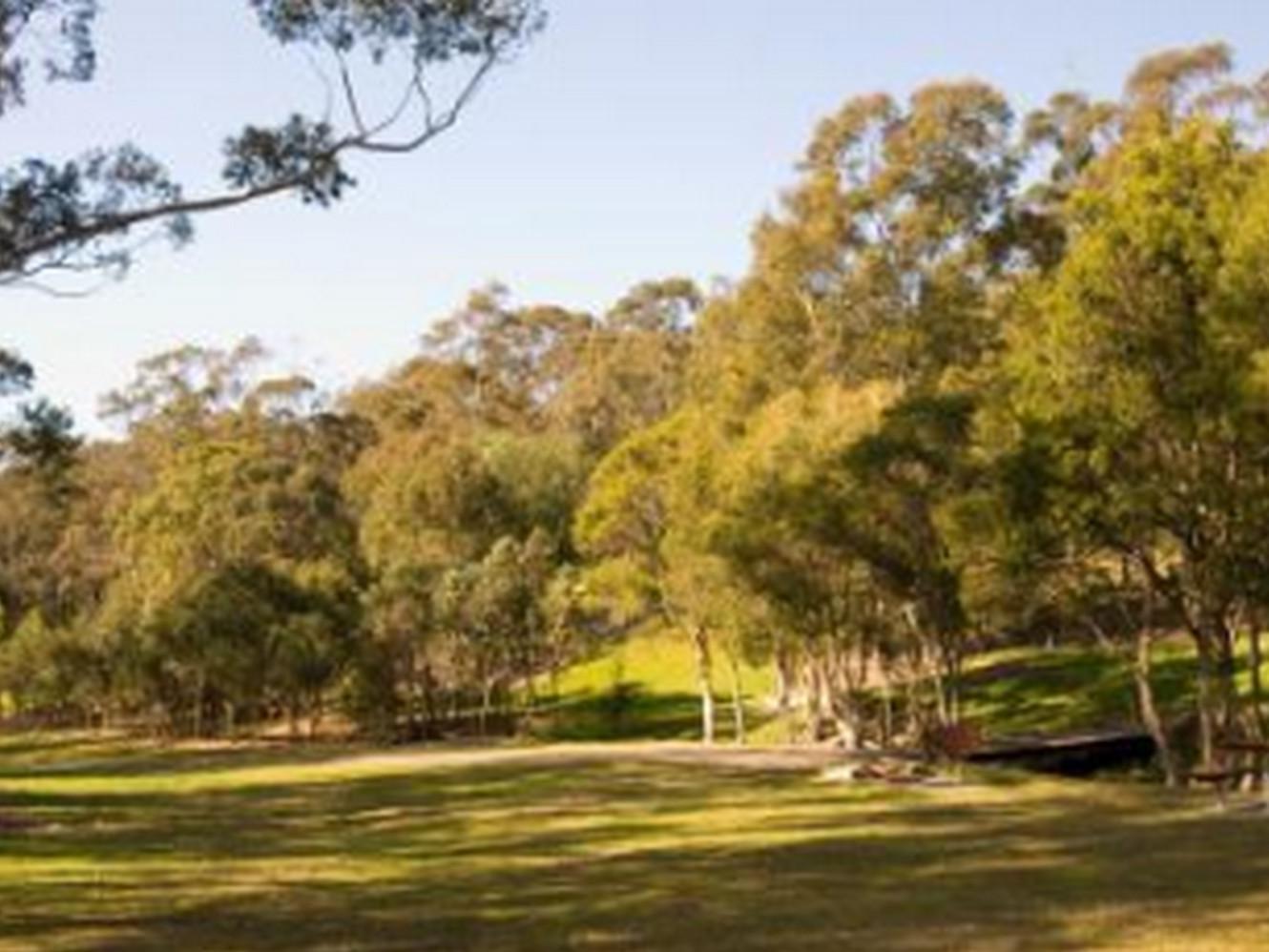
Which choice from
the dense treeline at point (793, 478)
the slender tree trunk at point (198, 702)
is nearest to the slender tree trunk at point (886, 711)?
the dense treeline at point (793, 478)

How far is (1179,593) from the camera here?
28531 mm

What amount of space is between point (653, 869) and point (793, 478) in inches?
710

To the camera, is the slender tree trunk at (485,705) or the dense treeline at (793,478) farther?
the slender tree trunk at (485,705)

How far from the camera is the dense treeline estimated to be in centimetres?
2653

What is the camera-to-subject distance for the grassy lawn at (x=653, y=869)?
40.3 feet

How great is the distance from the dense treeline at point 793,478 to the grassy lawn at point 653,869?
500 cm

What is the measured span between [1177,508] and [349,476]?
167ft

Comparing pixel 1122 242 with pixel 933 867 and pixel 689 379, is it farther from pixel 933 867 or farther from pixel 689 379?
pixel 689 379

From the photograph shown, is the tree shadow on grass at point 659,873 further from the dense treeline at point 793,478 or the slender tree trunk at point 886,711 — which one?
the slender tree trunk at point 886,711

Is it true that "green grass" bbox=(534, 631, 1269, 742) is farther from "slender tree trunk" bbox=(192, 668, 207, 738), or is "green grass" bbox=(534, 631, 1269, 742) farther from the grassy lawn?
the grassy lawn

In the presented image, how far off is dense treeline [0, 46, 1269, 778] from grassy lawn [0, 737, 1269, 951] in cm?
500

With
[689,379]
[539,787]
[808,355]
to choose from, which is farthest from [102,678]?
[539,787]

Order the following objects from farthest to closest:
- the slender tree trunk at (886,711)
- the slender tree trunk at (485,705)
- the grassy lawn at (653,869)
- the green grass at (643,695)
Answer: the slender tree trunk at (485,705) < the green grass at (643,695) < the slender tree trunk at (886,711) < the grassy lawn at (653,869)

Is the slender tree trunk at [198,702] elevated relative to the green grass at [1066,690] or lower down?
elevated
